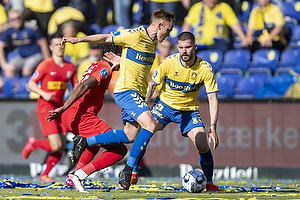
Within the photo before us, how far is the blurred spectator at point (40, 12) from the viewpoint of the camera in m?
14.9

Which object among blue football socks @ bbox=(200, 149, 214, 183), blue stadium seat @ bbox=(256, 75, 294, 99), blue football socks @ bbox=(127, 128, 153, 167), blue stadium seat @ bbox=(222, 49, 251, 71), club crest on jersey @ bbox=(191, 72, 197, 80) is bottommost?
blue football socks @ bbox=(200, 149, 214, 183)

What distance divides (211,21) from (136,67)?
6183 mm

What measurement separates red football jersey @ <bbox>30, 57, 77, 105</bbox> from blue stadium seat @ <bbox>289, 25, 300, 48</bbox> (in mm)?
5960

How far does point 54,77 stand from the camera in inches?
396

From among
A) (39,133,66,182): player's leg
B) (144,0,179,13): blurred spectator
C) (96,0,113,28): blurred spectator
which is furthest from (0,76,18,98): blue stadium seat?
(144,0,179,13): blurred spectator

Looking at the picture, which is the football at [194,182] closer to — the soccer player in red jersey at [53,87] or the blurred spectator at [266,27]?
the soccer player in red jersey at [53,87]

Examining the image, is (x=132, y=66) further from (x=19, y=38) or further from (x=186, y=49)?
(x=19, y=38)

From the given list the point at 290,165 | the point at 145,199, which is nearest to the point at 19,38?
the point at 290,165

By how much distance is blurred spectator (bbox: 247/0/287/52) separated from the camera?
13.5 meters

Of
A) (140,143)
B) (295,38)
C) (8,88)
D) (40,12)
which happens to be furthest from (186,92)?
(40,12)

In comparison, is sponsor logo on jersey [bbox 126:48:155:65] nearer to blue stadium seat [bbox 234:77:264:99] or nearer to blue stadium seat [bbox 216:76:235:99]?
blue stadium seat [bbox 216:76:235:99]

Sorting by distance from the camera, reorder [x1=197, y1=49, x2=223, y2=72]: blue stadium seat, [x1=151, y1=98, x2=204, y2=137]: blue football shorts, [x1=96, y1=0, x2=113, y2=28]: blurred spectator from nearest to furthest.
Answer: [x1=151, y1=98, x2=204, y2=137]: blue football shorts < [x1=197, y1=49, x2=223, y2=72]: blue stadium seat < [x1=96, y1=0, x2=113, y2=28]: blurred spectator

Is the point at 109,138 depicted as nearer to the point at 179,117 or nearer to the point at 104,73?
the point at 104,73

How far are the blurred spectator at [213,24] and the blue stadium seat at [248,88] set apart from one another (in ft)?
4.85
